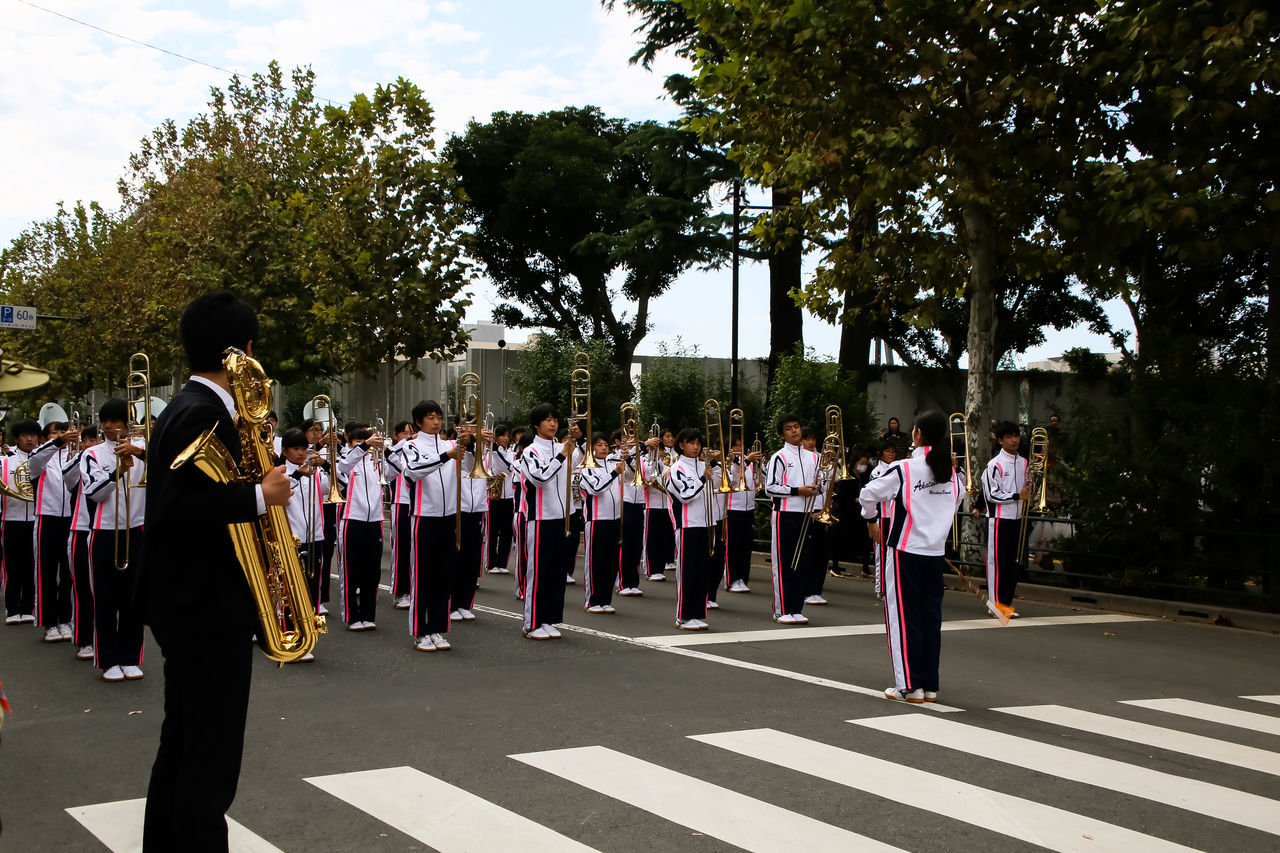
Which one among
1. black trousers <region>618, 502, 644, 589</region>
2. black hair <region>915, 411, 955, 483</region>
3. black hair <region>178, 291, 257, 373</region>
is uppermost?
black hair <region>178, 291, 257, 373</region>

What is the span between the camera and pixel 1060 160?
13477 millimetres

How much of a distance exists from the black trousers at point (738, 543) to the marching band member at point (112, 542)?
7506mm

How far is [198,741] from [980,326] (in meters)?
12.8

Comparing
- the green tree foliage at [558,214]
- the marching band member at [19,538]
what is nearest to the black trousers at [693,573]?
the marching band member at [19,538]

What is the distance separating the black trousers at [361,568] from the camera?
37.9ft

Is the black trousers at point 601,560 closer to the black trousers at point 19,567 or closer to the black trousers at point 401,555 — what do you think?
the black trousers at point 401,555

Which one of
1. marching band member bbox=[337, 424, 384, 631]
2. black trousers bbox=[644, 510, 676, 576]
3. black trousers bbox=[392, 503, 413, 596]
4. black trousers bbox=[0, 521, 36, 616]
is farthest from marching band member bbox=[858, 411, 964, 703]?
black trousers bbox=[0, 521, 36, 616]

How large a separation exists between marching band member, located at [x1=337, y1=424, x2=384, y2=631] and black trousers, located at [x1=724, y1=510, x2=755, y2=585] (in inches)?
180

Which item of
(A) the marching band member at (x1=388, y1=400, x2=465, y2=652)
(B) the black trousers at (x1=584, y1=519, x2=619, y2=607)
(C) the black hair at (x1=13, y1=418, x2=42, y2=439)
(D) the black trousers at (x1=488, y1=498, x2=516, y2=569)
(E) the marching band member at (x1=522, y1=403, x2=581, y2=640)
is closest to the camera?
(A) the marching band member at (x1=388, y1=400, x2=465, y2=652)

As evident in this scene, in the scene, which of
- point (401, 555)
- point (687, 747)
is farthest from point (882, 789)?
point (401, 555)

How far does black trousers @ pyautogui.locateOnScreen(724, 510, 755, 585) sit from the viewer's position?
→ 48.5ft

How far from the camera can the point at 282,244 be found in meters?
29.1

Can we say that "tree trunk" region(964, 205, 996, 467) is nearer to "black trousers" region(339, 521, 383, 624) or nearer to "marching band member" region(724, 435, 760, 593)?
"marching band member" region(724, 435, 760, 593)

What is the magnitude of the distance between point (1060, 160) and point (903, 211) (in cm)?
197
